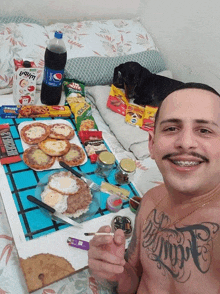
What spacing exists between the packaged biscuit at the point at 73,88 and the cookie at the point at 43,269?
0.90 metres

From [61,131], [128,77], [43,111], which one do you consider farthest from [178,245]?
[128,77]

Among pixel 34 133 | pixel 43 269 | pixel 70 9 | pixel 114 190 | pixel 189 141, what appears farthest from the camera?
pixel 70 9

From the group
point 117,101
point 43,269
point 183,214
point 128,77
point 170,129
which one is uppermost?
point 170,129

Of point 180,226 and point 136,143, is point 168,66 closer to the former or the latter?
point 136,143

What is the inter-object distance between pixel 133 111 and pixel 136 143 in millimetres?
248

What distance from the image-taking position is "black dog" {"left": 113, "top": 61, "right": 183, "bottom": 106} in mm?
1694

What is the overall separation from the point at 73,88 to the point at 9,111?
0.40 m

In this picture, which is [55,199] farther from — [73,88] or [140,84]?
[140,84]

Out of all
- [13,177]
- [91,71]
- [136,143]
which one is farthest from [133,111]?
[13,177]

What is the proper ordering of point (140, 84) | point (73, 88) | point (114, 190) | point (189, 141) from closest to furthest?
point (189, 141) → point (114, 190) → point (73, 88) → point (140, 84)

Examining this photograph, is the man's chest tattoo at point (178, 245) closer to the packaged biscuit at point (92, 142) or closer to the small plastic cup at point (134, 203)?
the small plastic cup at point (134, 203)

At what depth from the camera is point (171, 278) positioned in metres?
0.73

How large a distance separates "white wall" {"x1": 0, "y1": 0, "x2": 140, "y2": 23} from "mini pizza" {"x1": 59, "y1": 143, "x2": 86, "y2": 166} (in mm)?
1051

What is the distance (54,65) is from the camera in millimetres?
1369
